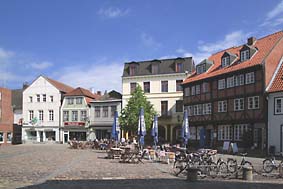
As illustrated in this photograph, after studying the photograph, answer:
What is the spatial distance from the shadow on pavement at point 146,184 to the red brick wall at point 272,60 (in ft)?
69.2

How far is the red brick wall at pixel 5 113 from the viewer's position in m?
57.5

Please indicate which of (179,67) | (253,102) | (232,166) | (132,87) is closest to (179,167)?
(232,166)

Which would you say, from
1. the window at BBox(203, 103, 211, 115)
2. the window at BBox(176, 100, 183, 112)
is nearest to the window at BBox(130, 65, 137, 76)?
the window at BBox(176, 100, 183, 112)

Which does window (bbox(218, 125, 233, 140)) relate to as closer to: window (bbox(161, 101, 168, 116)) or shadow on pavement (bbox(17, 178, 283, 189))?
window (bbox(161, 101, 168, 116))

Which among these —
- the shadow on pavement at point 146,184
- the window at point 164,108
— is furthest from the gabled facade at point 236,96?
the shadow on pavement at point 146,184

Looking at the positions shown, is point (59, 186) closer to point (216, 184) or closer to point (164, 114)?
point (216, 184)

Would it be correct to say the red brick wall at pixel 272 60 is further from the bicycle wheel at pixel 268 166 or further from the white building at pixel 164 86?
the white building at pixel 164 86

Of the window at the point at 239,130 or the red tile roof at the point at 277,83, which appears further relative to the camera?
the window at the point at 239,130

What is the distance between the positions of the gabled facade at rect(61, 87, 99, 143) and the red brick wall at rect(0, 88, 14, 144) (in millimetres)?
8164

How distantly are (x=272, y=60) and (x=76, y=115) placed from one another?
35268 millimetres

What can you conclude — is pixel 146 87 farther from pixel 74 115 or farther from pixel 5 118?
pixel 5 118

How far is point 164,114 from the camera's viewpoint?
2115 inches

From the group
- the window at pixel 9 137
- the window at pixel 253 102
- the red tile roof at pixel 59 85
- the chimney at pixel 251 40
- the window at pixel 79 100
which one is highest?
the chimney at pixel 251 40

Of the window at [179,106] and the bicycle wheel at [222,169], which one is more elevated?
the window at [179,106]
